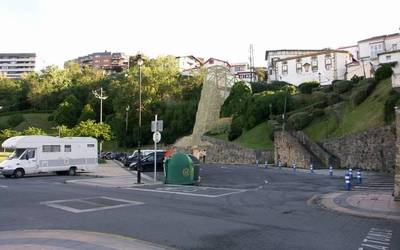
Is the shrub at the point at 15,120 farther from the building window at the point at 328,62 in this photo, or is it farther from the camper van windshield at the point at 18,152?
the camper van windshield at the point at 18,152

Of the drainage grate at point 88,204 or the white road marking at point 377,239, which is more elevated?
the drainage grate at point 88,204

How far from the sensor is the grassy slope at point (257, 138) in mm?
58816

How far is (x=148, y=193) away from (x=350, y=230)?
1091 cm

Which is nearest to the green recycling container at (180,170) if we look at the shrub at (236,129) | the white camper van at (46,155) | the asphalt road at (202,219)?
the asphalt road at (202,219)

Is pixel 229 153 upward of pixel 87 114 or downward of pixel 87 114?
downward

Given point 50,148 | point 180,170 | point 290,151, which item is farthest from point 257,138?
point 180,170

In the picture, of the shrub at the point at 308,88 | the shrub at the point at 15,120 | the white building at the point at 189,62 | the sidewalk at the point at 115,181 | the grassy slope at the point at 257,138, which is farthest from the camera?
the white building at the point at 189,62

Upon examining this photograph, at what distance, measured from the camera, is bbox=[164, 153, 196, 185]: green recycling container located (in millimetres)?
26469

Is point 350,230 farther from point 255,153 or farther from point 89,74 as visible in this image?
point 89,74

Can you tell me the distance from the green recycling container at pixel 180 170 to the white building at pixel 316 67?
8029 centimetres

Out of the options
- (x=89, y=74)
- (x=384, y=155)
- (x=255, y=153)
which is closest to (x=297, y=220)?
(x=384, y=155)

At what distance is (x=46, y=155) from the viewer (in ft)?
115

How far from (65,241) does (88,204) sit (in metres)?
6.74

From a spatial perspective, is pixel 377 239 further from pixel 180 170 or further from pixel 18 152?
pixel 18 152
